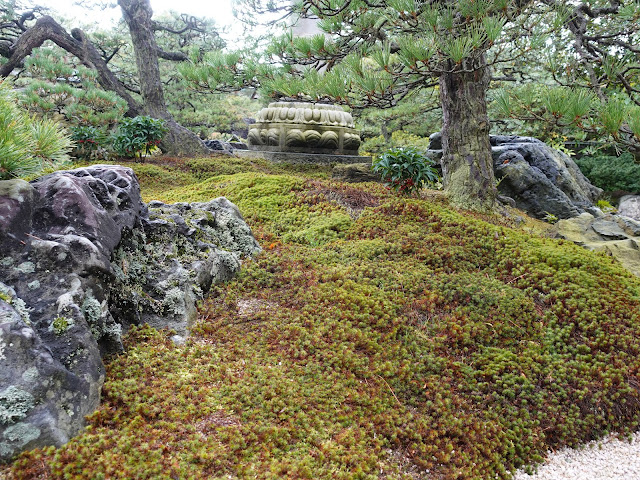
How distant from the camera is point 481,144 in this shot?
5152mm

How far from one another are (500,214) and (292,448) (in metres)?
4.34

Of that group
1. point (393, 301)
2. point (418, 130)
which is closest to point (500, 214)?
point (393, 301)

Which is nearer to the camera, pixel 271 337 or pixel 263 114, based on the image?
pixel 271 337

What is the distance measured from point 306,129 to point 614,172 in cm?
812

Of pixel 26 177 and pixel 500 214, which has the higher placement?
pixel 26 177

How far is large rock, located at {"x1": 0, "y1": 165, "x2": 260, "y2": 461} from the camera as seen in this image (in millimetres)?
1586

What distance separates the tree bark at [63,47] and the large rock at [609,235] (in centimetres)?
917

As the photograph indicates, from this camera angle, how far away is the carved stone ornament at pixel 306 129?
7.66 meters

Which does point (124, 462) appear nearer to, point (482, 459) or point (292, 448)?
point (292, 448)

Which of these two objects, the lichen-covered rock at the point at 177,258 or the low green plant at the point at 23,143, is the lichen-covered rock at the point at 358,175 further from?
the low green plant at the point at 23,143

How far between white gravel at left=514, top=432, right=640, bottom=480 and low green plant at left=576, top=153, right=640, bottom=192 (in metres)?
10.1

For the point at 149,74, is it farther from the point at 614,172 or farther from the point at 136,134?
the point at 614,172

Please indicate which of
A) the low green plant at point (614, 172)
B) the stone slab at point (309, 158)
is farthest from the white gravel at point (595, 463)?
the low green plant at point (614, 172)

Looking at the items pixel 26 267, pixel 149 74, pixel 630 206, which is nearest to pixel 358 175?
pixel 26 267
